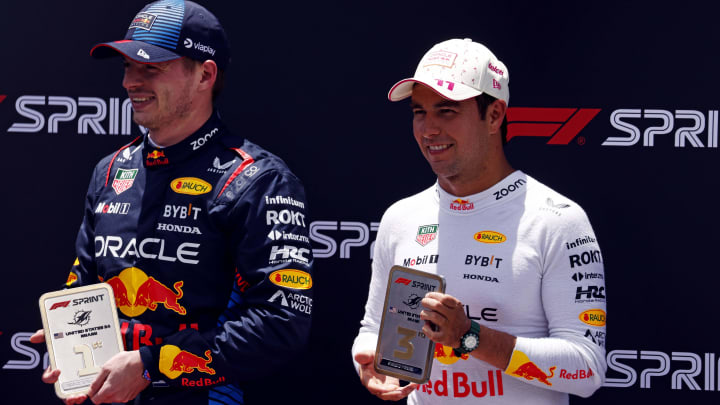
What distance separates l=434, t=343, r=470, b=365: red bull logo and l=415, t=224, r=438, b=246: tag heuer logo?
0.94 feet

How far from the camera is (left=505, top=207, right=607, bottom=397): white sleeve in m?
1.82

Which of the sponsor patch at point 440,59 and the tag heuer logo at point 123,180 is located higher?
the sponsor patch at point 440,59

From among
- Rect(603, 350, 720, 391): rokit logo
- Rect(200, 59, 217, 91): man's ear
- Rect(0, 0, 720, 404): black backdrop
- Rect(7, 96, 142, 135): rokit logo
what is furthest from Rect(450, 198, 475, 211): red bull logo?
Rect(7, 96, 142, 135): rokit logo

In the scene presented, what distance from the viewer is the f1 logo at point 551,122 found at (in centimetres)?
296

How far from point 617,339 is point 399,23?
5.02 feet

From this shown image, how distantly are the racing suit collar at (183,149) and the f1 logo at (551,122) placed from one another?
1.27 meters

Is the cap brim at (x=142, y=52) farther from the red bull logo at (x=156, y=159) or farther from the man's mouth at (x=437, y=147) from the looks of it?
the man's mouth at (x=437, y=147)

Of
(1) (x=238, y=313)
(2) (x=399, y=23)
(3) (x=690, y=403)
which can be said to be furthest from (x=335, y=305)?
(3) (x=690, y=403)

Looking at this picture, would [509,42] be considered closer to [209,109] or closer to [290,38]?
[290,38]

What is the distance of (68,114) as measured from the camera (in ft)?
10.0

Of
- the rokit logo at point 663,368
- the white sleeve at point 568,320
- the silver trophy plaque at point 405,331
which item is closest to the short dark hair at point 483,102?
the white sleeve at point 568,320

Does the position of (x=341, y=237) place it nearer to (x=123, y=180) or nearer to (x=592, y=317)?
(x=123, y=180)

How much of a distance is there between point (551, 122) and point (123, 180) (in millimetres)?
1655

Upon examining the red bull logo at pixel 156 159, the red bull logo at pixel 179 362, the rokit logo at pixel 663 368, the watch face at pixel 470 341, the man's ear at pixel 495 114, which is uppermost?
the man's ear at pixel 495 114
